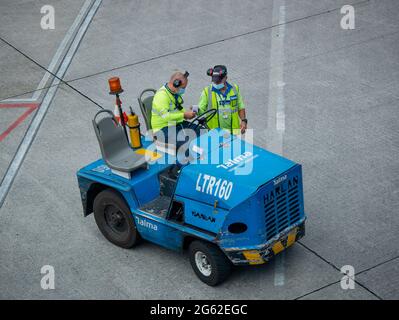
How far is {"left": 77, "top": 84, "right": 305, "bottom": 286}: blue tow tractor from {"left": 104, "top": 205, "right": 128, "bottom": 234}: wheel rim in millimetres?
13

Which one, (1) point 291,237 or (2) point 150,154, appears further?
(2) point 150,154

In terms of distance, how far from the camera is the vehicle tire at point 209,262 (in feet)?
25.8

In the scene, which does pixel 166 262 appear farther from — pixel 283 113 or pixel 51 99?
pixel 51 99

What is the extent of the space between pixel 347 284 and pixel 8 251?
14.0ft

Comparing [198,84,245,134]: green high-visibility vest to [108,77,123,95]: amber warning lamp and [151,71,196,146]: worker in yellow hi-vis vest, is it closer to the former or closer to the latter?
[151,71,196,146]: worker in yellow hi-vis vest

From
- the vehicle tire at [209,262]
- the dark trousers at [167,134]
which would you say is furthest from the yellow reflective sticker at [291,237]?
the dark trousers at [167,134]

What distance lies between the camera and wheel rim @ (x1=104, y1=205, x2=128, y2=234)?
887cm

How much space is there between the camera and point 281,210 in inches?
309

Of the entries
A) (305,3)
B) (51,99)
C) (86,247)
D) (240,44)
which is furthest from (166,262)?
(305,3)

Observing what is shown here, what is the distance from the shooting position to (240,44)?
47.8 feet

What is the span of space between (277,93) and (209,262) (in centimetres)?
544

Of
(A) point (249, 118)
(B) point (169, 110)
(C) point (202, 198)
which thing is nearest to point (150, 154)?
(B) point (169, 110)

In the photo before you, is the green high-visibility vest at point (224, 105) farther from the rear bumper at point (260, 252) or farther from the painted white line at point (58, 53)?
the painted white line at point (58, 53)

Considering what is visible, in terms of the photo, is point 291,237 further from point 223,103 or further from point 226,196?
point 223,103
